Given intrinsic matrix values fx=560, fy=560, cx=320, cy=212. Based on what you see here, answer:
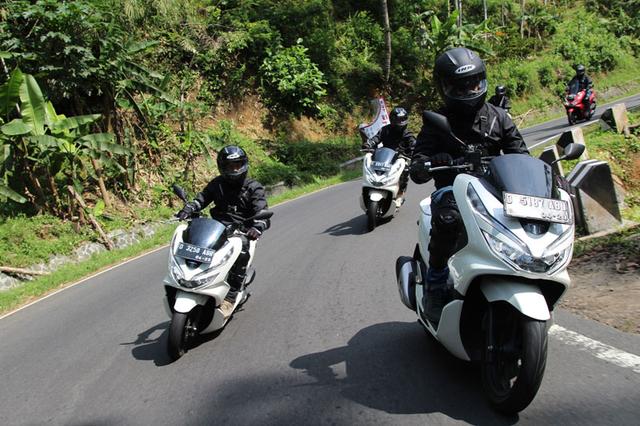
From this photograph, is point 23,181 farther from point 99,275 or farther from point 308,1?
point 308,1

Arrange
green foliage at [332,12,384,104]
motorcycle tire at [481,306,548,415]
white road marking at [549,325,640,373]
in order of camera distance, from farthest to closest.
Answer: green foliage at [332,12,384,104], white road marking at [549,325,640,373], motorcycle tire at [481,306,548,415]

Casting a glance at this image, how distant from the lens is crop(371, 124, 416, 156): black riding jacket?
432 inches

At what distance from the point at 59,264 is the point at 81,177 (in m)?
2.85

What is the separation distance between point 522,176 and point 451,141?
1.05m

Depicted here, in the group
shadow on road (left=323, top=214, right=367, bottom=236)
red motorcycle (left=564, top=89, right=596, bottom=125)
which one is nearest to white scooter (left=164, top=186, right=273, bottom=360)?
shadow on road (left=323, top=214, right=367, bottom=236)

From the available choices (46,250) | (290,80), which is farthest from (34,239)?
(290,80)

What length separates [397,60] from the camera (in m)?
30.1

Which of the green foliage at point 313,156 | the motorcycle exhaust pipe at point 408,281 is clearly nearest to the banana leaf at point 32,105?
the motorcycle exhaust pipe at point 408,281

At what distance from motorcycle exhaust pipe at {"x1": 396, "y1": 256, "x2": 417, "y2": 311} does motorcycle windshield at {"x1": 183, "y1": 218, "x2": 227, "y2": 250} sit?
6.33 ft

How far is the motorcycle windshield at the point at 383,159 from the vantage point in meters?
9.93

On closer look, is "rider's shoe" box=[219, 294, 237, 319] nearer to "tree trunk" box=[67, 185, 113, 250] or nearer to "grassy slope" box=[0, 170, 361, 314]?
"grassy slope" box=[0, 170, 361, 314]

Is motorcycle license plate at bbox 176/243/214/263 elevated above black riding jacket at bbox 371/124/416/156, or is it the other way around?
motorcycle license plate at bbox 176/243/214/263

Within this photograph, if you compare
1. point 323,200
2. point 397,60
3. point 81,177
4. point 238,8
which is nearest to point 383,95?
point 397,60

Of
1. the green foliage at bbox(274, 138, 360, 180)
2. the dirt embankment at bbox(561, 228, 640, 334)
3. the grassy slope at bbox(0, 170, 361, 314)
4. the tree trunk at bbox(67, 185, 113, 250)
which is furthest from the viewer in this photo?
the green foliage at bbox(274, 138, 360, 180)
